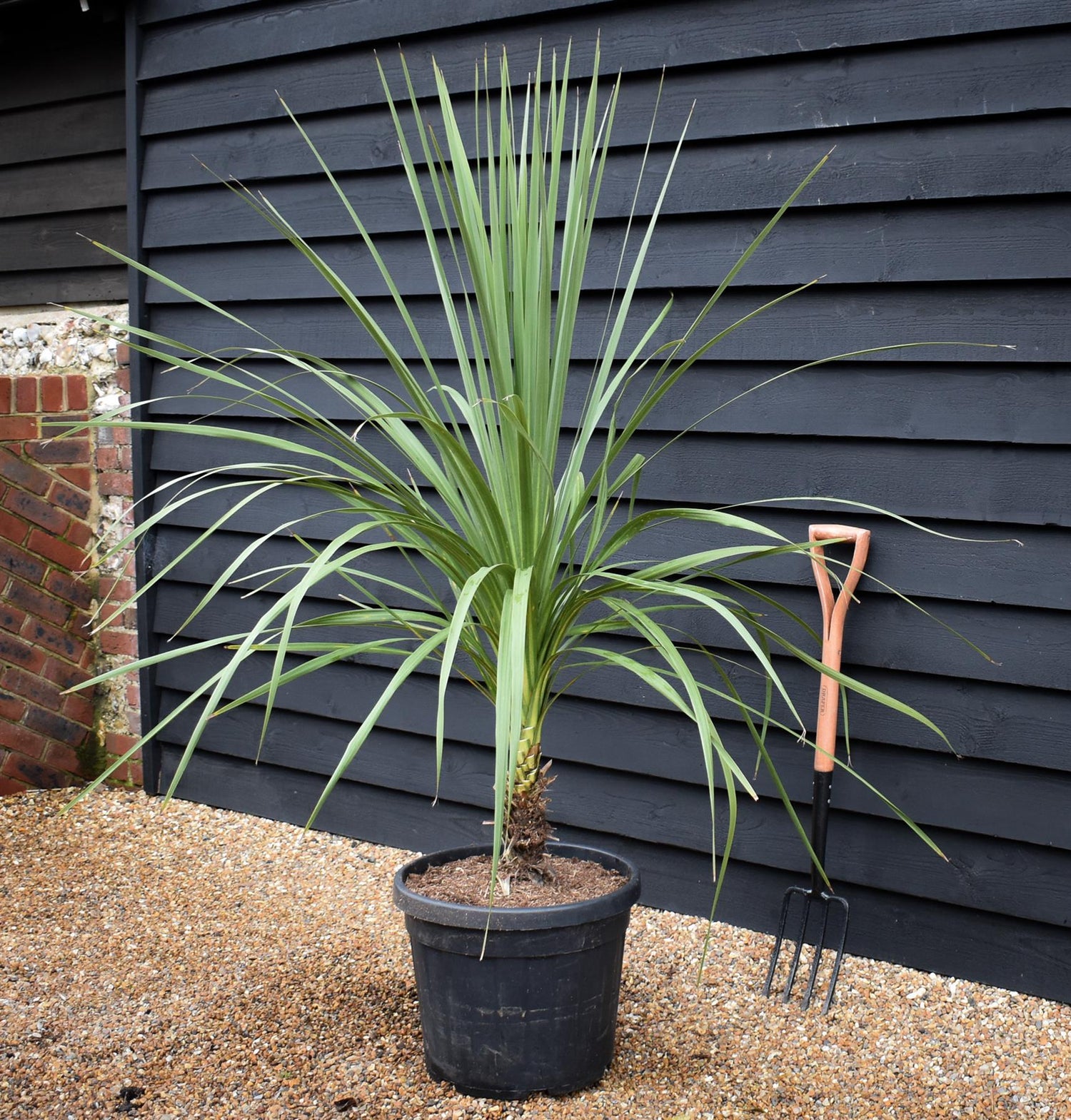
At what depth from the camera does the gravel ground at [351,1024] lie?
62.9 inches

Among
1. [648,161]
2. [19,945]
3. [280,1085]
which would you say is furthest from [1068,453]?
[19,945]

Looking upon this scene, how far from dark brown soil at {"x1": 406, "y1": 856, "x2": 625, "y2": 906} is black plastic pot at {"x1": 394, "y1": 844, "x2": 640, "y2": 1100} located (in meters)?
0.04

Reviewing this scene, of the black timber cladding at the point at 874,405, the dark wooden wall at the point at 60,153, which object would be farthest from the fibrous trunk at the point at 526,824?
the dark wooden wall at the point at 60,153

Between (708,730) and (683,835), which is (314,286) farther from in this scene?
(708,730)

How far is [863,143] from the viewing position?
2.00 m

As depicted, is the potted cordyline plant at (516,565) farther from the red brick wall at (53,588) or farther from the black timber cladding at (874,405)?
the red brick wall at (53,588)

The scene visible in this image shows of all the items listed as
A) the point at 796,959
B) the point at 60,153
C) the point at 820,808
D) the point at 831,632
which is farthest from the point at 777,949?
the point at 60,153

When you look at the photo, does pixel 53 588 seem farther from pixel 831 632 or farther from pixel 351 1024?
pixel 831 632

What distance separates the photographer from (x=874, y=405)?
202 centimetres

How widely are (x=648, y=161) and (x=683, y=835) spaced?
4.73 feet

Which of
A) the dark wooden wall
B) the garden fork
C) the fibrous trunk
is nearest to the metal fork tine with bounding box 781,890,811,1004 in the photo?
the garden fork

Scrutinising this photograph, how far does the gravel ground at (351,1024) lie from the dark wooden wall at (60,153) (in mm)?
1780

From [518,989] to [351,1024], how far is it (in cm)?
46

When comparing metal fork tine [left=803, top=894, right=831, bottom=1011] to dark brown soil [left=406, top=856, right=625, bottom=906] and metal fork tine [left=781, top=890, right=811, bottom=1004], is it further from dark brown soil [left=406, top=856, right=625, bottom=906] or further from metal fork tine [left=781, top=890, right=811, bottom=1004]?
dark brown soil [left=406, top=856, right=625, bottom=906]
